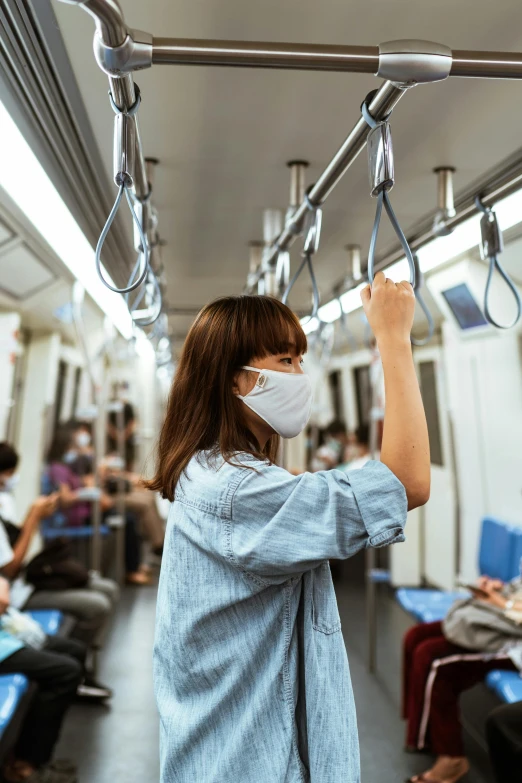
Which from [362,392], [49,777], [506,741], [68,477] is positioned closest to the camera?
[506,741]

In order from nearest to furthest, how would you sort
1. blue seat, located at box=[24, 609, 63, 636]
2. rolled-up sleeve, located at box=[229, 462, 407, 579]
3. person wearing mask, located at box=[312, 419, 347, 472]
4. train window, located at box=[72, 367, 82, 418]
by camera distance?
1. rolled-up sleeve, located at box=[229, 462, 407, 579]
2. blue seat, located at box=[24, 609, 63, 636]
3. train window, located at box=[72, 367, 82, 418]
4. person wearing mask, located at box=[312, 419, 347, 472]

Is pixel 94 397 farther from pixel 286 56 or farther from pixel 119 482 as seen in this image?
pixel 286 56

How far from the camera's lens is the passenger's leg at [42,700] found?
2.82 metres

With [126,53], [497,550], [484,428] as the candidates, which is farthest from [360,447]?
[126,53]

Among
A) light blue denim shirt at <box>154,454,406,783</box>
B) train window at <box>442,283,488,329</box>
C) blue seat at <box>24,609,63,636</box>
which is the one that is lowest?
blue seat at <box>24,609,63,636</box>

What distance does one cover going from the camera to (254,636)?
3.72ft

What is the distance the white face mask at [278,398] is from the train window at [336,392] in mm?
6672

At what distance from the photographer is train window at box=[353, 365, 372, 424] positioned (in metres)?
7.21

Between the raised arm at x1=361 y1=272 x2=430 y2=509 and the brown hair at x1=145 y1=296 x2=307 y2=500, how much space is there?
182 mm

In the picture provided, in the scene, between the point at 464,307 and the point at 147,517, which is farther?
the point at 147,517

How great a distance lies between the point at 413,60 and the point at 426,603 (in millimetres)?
3289

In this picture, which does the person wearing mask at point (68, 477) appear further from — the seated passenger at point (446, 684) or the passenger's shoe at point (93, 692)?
the seated passenger at point (446, 684)

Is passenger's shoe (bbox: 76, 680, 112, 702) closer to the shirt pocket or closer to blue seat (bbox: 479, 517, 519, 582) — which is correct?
blue seat (bbox: 479, 517, 519, 582)

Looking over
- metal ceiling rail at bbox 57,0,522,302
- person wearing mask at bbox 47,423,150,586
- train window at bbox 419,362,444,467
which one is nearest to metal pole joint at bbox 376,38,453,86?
metal ceiling rail at bbox 57,0,522,302
